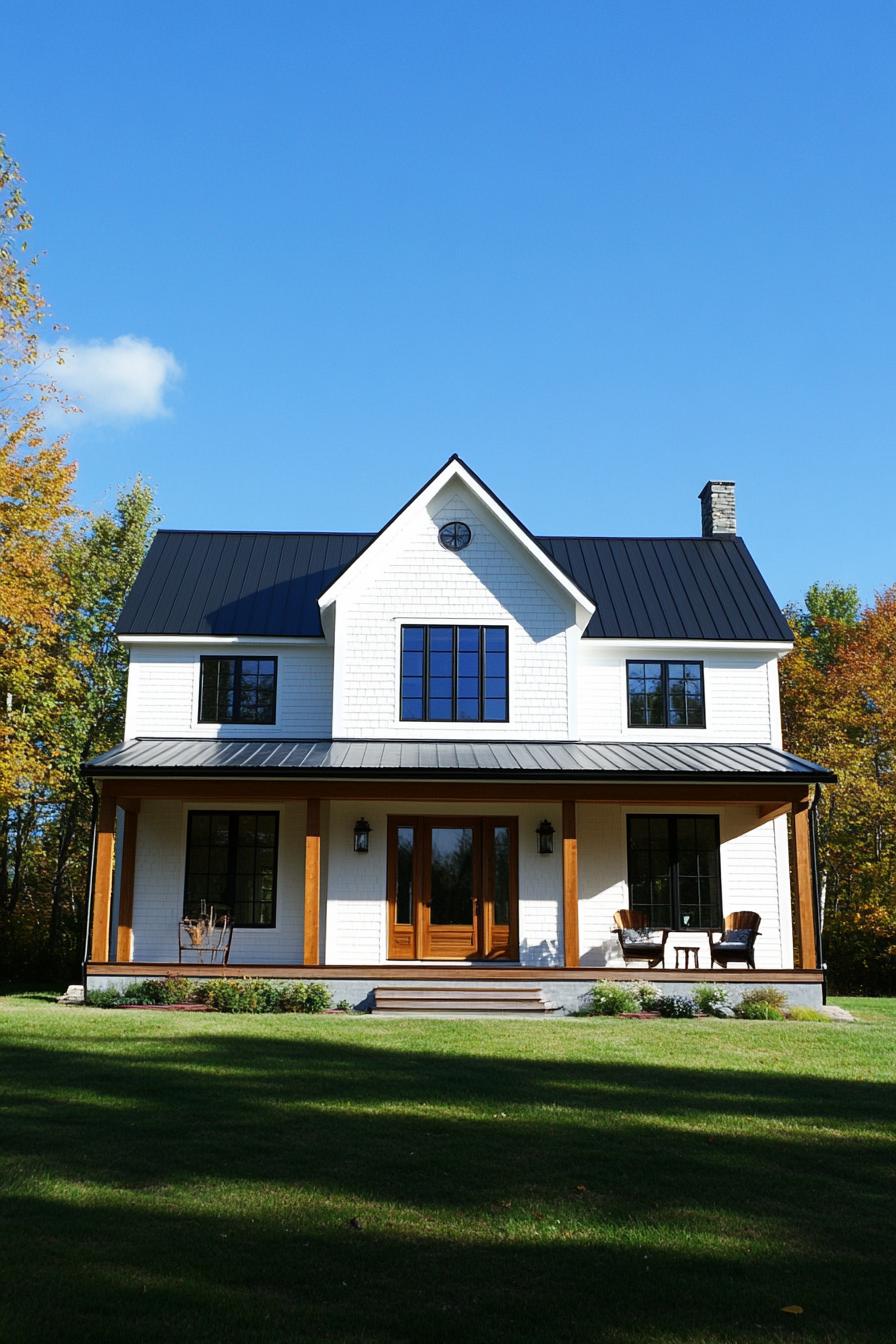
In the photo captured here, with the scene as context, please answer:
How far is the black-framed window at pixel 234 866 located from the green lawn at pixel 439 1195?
8128mm

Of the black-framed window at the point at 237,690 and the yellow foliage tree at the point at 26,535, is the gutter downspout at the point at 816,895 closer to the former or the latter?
the black-framed window at the point at 237,690

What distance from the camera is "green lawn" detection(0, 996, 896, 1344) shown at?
4.93 metres

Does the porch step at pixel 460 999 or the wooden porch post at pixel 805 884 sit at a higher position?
the wooden porch post at pixel 805 884

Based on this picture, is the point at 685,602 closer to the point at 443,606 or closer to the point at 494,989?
the point at 443,606

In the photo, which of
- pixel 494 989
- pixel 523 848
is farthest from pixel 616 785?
pixel 494 989

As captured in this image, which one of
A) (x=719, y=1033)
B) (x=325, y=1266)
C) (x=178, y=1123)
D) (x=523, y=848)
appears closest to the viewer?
(x=325, y=1266)

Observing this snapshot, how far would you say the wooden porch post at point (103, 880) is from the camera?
17.2 metres

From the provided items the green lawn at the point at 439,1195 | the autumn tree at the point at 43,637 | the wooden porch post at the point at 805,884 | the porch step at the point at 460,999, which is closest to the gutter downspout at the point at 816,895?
the wooden porch post at the point at 805,884

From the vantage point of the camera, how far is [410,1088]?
31.5 ft

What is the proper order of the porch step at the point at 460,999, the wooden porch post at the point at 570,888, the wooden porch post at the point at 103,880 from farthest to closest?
the wooden porch post at the point at 570,888 → the wooden porch post at the point at 103,880 → the porch step at the point at 460,999

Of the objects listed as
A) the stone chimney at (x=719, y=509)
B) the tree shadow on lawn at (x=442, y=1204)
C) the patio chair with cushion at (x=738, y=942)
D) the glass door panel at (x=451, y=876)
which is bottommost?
the tree shadow on lawn at (x=442, y=1204)

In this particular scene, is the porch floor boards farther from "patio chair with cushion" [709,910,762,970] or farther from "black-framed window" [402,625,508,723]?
"black-framed window" [402,625,508,723]

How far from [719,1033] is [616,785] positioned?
16.7 feet

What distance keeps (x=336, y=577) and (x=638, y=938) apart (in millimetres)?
8603
